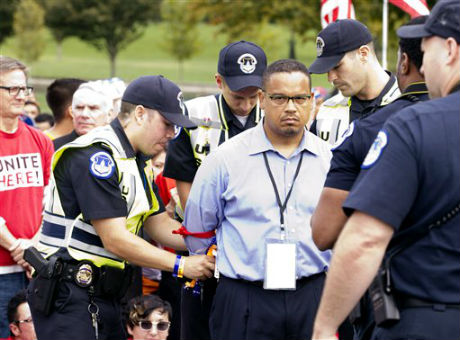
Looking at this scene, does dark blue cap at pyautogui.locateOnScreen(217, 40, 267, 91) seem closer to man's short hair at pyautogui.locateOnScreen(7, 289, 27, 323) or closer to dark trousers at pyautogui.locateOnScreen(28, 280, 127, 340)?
dark trousers at pyautogui.locateOnScreen(28, 280, 127, 340)

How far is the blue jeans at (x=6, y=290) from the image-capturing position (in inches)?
265

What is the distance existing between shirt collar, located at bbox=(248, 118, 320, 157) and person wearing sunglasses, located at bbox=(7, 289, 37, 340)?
250 centimetres

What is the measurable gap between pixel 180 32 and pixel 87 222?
4755 cm

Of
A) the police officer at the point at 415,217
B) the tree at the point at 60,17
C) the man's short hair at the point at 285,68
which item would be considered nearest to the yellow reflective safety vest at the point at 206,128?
the man's short hair at the point at 285,68

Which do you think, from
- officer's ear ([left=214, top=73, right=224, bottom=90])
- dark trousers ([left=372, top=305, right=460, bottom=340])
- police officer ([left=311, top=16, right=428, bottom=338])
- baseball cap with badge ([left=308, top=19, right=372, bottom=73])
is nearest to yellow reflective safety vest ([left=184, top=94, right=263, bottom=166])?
officer's ear ([left=214, top=73, right=224, bottom=90])

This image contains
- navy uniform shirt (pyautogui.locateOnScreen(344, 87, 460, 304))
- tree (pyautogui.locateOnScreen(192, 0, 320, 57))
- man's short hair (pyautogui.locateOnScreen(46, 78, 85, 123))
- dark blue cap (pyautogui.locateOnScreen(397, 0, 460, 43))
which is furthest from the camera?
tree (pyautogui.locateOnScreen(192, 0, 320, 57))

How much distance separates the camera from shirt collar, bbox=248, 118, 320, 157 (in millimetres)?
5031

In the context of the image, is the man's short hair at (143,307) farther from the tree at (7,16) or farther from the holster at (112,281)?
the tree at (7,16)

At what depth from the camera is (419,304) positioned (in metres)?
3.46

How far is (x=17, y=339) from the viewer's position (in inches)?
270

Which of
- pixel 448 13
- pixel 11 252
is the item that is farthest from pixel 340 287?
pixel 11 252

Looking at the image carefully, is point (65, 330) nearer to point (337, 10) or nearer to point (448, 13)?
point (448, 13)

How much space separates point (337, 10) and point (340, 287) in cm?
751

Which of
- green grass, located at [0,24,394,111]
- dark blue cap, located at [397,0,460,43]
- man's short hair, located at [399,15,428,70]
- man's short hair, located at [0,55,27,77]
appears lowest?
green grass, located at [0,24,394,111]
